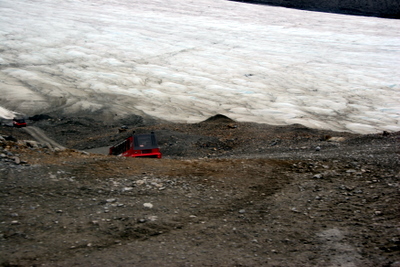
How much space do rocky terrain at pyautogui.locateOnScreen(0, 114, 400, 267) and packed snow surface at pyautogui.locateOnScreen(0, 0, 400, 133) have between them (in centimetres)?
1068

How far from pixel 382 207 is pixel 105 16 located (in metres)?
30.9

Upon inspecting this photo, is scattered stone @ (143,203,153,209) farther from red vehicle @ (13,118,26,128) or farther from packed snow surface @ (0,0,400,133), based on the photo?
packed snow surface @ (0,0,400,133)

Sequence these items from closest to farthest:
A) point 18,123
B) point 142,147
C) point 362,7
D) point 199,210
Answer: point 199,210, point 142,147, point 18,123, point 362,7

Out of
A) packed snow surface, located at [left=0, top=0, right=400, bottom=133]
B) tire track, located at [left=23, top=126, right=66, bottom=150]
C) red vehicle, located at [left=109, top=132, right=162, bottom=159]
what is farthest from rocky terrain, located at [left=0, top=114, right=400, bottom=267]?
packed snow surface, located at [left=0, top=0, right=400, bottom=133]

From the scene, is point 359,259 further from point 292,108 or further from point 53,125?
point 292,108

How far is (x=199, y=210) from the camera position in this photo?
505cm

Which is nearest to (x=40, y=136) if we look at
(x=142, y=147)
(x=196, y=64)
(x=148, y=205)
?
(x=142, y=147)

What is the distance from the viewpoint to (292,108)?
18875 millimetres

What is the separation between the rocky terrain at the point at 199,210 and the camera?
4.01m

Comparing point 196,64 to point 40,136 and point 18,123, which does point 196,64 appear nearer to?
point 18,123

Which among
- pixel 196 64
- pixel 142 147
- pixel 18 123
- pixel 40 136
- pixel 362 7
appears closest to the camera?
pixel 142 147

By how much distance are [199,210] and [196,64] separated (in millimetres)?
20687

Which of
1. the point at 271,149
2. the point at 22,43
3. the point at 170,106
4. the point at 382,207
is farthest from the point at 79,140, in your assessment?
the point at 22,43

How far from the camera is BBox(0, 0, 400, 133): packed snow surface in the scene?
18.5 metres
